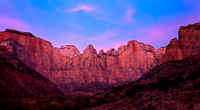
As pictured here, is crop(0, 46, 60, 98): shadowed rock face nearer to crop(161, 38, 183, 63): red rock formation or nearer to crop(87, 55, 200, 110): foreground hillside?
crop(87, 55, 200, 110): foreground hillside

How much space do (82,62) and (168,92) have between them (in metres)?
117

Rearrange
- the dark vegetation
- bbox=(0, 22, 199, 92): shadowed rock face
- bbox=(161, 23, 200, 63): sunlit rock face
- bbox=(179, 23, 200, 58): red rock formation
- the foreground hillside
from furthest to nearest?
bbox=(0, 22, 199, 92): shadowed rock face, bbox=(161, 23, 200, 63): sunlit rock face, bbox=(179, 23, 200, 58): red rock formation, the dark vegetation, the foreground hillside

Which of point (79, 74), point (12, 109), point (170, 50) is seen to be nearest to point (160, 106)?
point (12, 109)

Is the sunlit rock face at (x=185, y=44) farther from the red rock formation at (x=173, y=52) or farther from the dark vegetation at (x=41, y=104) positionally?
the dark vegetation at (x=41, y=104)

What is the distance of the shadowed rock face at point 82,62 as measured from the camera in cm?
12050

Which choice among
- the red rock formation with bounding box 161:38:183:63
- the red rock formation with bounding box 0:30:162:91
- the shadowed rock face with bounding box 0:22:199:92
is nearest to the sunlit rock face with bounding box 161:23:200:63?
the red rock formation with bounding box 161:38:183:63

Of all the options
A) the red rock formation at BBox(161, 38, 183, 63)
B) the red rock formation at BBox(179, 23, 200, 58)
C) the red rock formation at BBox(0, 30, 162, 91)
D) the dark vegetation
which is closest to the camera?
the dark vegetation

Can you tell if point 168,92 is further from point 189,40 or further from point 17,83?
point 17,83

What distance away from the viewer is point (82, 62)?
148m

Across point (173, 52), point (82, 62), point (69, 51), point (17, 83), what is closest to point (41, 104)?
point (17, 83)

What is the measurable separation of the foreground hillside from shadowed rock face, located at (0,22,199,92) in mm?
64530

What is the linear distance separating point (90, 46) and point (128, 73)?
131 feet

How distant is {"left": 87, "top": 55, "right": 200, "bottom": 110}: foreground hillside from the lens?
23.7 metres

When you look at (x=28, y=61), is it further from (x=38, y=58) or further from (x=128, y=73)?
(x=128, y=73)
